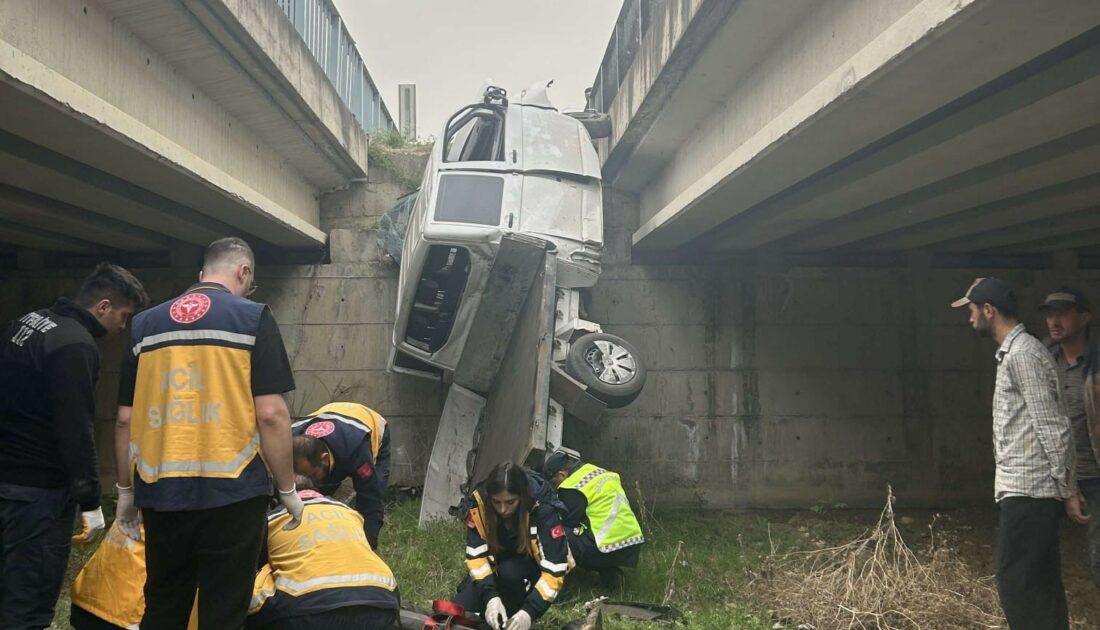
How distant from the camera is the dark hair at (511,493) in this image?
4016 millimetres

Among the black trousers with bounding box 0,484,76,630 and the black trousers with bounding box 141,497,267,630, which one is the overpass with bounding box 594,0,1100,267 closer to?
the black trousers with bounding box 141,497,267,630

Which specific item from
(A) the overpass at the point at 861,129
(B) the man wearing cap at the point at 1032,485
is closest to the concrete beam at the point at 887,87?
(A) the overpass at the point at 861,129

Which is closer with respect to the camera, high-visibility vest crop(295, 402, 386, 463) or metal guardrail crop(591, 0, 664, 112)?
high-visibility vest crop(295, 402, 386, 463)

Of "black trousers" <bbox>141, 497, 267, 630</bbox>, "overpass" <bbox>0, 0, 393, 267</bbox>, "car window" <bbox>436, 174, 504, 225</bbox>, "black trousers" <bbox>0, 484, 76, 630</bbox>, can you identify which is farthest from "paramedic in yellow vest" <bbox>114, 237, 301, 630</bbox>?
"car window" <bbox>436, 174, 504, 225</bbox>

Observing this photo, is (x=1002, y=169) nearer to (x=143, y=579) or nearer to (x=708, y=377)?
(x=708, y=377)

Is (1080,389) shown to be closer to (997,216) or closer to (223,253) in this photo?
(997,216)

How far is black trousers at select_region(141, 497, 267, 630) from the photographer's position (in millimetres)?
2742

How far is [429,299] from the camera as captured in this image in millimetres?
7328

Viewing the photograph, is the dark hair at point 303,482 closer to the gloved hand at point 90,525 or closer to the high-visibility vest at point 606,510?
the gloved hand at point 90,525

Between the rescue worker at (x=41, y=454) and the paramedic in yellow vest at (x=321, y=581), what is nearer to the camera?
the paramedic in yellow vest at (x=321, y=581)

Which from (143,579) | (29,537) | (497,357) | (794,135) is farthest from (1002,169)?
(29,537)

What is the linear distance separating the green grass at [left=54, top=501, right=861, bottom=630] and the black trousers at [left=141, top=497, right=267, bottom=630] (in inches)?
67.4

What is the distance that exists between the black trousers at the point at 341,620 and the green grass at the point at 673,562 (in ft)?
4.75

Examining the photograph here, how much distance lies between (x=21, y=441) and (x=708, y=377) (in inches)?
258
